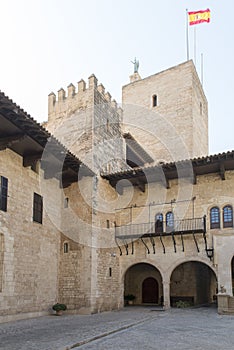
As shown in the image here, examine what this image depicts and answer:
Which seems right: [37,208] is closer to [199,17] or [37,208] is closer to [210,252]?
[210,252]

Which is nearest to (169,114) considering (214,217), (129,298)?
(214,217)

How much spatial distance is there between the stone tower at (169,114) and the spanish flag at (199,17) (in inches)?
103

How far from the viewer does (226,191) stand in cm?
1580

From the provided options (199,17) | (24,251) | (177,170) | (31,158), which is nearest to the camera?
(24,251)

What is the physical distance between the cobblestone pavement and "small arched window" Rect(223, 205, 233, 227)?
179 inches

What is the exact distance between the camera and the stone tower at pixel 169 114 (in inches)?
928

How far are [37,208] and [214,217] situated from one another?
722 centimetres

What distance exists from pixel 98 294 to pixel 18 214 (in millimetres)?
4927

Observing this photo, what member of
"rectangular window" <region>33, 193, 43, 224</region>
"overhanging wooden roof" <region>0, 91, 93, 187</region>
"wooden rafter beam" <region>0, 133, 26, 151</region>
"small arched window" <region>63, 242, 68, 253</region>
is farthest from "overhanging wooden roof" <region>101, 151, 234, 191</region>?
"wooden rafter beam" <region>0, 133, 26, 151</region>

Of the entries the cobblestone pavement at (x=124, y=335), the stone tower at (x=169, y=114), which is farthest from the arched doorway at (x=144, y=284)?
the cobblestone pavement at (x=124, y=335)

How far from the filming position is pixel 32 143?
12.4 m

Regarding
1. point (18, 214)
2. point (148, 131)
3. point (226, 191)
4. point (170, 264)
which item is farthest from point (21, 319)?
point (148, 131)

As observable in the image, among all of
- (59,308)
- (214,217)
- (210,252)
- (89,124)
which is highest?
(89,124)

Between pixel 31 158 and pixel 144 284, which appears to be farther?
pixel 144 284
